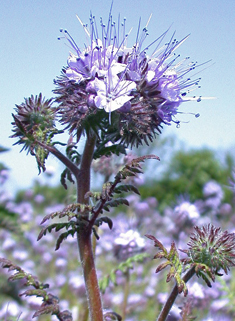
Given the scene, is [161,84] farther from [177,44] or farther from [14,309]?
[14,309]

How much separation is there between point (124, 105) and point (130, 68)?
0.23m

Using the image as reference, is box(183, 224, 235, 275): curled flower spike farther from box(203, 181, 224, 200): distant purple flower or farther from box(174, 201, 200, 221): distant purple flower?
box(203, 181, 224, 200): distant purple flower

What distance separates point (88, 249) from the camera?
2070 millimetres

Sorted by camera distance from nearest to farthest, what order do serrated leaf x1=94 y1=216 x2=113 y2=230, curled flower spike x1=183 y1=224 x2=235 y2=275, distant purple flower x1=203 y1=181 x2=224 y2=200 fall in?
curled flower spike x1=183 y1=224 x2=235 y2=275 < serrated leaf x1=94 y1=216 x2=113 y2=230 < distant purple flower x1=203 y1=181 x2=224 y2=200

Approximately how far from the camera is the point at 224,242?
6.36 feet

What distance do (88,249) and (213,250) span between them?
56cm

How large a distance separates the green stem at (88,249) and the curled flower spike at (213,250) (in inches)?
17.8

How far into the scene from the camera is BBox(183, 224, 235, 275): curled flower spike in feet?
6.13

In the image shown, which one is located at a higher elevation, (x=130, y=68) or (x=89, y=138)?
(x=130, y=68)

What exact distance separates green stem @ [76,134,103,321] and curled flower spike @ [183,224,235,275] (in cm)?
45

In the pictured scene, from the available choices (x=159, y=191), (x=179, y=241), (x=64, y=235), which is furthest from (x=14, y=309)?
(x=159, y=191)

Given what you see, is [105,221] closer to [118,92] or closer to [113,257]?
[118,92]

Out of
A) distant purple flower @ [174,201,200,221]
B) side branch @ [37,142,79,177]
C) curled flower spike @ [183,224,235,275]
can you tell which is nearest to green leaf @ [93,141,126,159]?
side branch @ [37,142,79,177]

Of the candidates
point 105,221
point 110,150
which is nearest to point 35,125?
point 110,150
